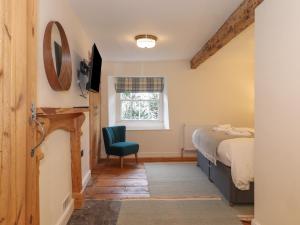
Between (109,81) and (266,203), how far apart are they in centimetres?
409

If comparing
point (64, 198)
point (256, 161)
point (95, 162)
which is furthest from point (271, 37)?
point (95, 162)

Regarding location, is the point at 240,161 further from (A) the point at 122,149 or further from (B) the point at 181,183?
(A) the point at 122,149

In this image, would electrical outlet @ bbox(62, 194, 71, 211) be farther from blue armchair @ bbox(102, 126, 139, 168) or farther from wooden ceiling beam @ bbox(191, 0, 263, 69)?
wooden ceiling beam @ bbox(191, 0, 263, 69)

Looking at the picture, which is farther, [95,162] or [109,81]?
[109,81]

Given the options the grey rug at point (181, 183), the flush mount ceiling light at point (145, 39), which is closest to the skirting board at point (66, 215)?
the grey rug at point (181, 183)

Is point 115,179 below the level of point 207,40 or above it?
below

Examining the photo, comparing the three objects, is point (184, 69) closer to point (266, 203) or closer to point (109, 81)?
point (109, 81)

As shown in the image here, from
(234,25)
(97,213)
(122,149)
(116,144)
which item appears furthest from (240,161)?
(116,144)

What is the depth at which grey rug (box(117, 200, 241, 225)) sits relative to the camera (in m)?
2.44

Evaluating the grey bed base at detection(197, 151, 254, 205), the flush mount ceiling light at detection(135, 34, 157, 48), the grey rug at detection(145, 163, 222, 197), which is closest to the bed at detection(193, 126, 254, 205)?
the grey bed base at detection(197, 151, 254, 205)

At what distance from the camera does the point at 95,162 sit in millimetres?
4652

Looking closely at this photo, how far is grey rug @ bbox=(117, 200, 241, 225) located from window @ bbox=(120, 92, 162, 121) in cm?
289

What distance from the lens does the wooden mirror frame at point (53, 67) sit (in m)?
1.79

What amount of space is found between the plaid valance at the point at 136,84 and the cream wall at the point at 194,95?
0.16 metres
